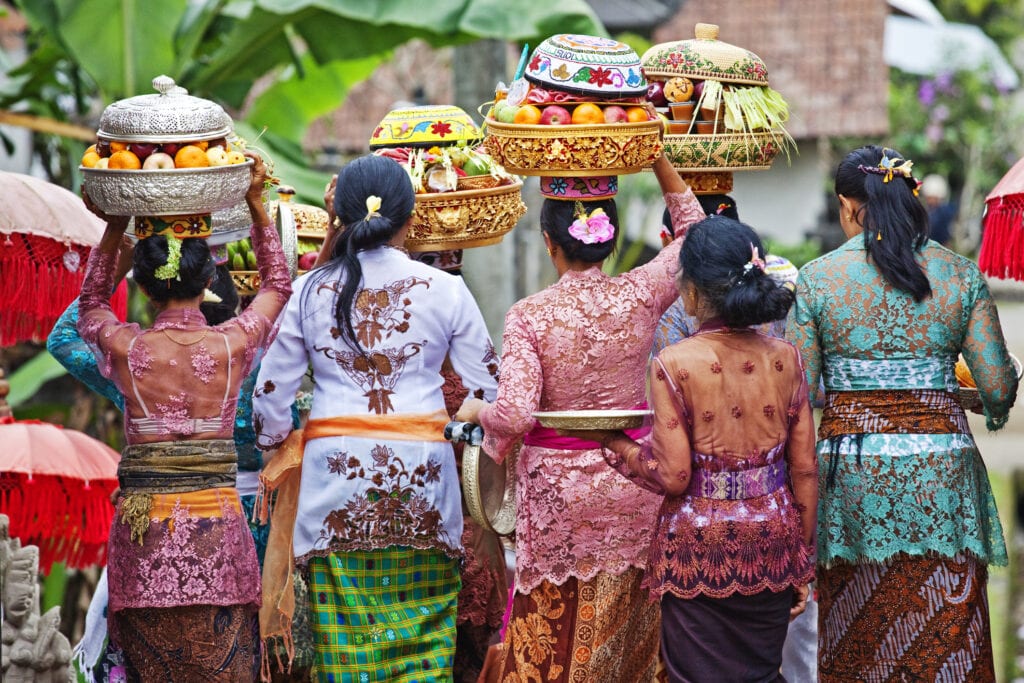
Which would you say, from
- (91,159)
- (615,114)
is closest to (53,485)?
(91,159)

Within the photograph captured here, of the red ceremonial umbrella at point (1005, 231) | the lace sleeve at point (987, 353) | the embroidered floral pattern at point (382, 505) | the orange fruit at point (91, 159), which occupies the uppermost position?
the orange fruit at point (91, 159)

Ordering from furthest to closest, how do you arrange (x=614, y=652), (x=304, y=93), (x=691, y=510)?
(x=304, y=93), (x=614, y=652), (x=691, y=510)

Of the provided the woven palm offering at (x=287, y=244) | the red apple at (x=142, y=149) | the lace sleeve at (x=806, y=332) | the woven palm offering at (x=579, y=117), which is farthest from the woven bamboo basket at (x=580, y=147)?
the woven palm offering at (x=287, y=244)

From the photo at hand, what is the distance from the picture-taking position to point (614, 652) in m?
4.22

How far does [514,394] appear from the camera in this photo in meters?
4.02

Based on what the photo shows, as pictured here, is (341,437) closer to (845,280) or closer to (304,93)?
(845,280)

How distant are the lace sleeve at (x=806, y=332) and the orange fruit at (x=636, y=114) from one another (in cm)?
71

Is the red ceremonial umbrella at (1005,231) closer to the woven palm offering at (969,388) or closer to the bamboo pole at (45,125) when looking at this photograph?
the woven palm offering at (969,388)

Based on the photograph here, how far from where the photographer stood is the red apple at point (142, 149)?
409 cm

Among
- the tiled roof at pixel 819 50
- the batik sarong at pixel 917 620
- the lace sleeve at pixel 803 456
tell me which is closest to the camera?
the lace sleeve at pixel 803 456

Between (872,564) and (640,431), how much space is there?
2.77 feet

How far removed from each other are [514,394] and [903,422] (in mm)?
1229

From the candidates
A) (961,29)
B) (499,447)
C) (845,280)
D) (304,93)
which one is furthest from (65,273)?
(961,29)

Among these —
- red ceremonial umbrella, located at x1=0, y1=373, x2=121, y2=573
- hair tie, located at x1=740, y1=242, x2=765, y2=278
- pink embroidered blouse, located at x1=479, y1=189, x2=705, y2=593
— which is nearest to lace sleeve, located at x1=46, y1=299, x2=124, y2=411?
red ceremonial umbrella, located at x1=0, y1=373, x2=121, y2=573
